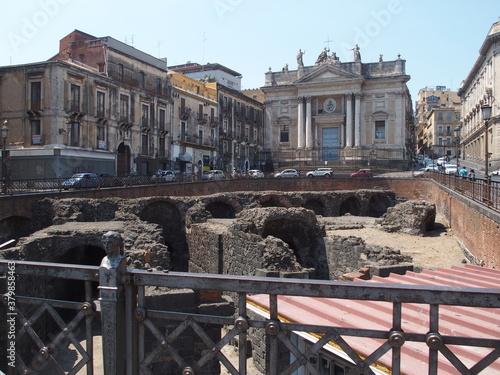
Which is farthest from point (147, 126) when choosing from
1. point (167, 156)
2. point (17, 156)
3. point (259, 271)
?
point (259, 271)

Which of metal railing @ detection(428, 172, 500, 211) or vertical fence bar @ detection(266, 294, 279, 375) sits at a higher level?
metal railing @ detection(428, 172, 500, 211)

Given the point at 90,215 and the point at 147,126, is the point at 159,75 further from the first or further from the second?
the point at 90,215

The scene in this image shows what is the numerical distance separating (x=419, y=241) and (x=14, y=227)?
16462mm

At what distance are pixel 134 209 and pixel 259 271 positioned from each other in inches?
438

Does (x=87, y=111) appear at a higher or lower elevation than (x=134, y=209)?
higher

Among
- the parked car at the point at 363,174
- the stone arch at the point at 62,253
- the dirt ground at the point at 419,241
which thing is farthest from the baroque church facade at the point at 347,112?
the stone arch at the point at 62,253

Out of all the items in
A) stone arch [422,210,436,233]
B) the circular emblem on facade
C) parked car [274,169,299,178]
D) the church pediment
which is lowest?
stone arch [422,210,436,233]

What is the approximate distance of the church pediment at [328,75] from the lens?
176 ft

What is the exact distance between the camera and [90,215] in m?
19.0

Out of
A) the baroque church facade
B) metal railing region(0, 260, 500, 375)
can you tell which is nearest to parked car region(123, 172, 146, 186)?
metal railing region(0, 260, 500, 375)

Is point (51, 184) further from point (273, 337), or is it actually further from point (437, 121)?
point (437, 121)

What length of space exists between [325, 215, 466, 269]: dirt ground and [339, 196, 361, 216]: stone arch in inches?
354

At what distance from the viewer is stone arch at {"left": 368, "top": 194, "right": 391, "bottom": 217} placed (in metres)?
34.9

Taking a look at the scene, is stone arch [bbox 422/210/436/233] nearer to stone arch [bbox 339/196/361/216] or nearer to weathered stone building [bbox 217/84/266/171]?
stone arch [bbox 339/196/361/216]
